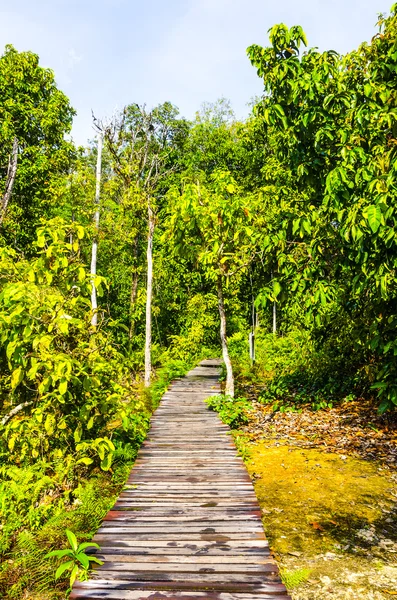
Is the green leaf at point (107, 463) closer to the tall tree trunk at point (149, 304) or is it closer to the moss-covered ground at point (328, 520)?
the moss-covered ground at point (328, 520)

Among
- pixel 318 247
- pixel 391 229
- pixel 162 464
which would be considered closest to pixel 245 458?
pixel 162 464

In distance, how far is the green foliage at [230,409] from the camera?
31.6ft

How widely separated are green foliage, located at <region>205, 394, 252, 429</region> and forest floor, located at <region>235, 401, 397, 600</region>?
294mm

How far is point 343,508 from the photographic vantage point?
6188 millimetres

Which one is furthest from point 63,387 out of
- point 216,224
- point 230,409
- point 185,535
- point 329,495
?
point 216,224

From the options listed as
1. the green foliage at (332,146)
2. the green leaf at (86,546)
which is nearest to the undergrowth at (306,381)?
the green foliage at (332,146)

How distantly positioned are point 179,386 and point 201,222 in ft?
18.5

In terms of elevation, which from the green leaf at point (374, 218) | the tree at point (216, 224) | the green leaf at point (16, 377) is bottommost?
the green leaf at point (16, 377)

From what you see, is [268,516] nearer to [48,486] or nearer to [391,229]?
[48,486]

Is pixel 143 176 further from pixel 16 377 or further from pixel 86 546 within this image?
pixel 86 546

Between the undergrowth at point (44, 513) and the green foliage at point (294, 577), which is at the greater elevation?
the undergrowth at point (44, 513)

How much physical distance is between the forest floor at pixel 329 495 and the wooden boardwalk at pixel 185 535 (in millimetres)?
762

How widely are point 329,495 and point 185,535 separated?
3.30m

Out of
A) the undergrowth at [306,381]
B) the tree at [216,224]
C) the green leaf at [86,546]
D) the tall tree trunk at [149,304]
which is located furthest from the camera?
the tall tree trunk at [149,304]
